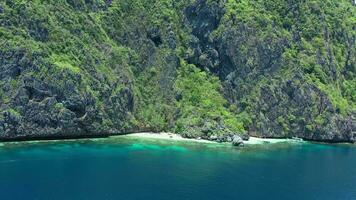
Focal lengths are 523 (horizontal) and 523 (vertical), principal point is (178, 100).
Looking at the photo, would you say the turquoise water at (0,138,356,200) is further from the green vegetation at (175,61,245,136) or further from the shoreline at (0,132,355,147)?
the green vegetation at (175,61,245,136)

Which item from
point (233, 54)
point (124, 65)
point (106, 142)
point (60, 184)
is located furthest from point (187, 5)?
point (60, 184)

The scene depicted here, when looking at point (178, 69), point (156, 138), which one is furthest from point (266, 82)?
point (156, 138)

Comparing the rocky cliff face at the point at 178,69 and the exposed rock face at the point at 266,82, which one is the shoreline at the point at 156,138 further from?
the exposed rock face at the point at 266,82

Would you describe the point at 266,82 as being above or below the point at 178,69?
below

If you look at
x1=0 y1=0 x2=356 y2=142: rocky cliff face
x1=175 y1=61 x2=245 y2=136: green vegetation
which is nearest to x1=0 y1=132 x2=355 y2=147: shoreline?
x1=0 y1=0 x2=356 y2=142: rocky cliff face

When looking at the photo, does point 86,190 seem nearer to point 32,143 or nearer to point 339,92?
point 32,143

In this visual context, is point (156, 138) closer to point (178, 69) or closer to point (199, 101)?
point (199, 101)
